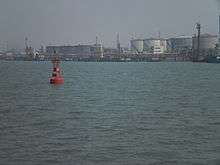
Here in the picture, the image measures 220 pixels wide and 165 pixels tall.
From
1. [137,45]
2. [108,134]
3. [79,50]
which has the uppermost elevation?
[108,134]

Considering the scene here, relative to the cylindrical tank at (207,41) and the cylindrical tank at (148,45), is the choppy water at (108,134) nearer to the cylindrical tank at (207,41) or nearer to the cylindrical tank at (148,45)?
the cylindrical tank at (207,41)

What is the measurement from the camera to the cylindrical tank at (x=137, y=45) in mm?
166850

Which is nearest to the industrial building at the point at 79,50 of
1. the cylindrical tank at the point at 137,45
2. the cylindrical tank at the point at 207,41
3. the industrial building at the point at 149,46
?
the cylindrical tank at the point at 137,45

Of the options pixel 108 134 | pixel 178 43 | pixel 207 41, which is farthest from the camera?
pixel 178 43

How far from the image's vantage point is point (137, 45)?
170 metres

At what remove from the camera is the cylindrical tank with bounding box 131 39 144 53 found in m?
167

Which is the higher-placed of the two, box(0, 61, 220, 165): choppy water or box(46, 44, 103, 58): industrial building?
box(0, 61, 220, 165): choppy water

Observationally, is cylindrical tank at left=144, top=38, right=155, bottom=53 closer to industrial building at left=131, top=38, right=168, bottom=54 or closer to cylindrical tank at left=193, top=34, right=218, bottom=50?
industrial building at left=131, top=38, right=168, bottom=54

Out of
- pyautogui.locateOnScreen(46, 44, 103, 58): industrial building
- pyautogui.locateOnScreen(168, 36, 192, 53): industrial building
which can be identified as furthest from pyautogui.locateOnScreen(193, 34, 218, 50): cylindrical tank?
pyautogui.locateOnScreen(46, 44, 103, 58): industrial building

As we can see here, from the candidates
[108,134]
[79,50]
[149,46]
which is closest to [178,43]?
[149,46]

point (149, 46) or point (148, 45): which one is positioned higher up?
point (148, 45)

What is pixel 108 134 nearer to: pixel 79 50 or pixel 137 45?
pixel 79 50

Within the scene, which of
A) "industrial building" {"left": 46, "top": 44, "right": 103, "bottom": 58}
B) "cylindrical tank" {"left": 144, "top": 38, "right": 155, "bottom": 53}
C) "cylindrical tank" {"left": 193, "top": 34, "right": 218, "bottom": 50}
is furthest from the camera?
"industrial building" {"left": 46, "top": 44, "right": 103, "bottom": 58}

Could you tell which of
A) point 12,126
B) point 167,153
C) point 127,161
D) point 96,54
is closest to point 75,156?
point 127,161
